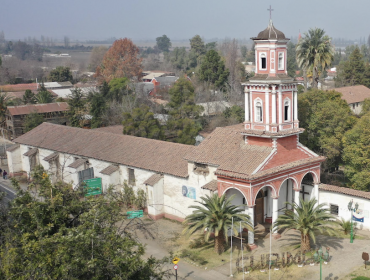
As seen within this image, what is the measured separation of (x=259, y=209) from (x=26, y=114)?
37346 millimetres

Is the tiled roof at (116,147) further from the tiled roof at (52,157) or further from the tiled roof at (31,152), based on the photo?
the tiled roof at (31,152)

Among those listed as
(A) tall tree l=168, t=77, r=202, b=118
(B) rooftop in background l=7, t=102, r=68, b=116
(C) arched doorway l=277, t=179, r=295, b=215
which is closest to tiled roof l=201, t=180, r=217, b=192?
(C) arched doorway l=277, t=179, r=295, b=215

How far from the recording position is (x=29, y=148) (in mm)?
42625

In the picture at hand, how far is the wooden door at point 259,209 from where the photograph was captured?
2945 cm

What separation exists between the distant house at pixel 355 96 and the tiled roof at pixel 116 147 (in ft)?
115

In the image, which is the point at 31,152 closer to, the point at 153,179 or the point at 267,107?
the point at 153,179

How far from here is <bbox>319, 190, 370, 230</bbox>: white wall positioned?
1107 inches

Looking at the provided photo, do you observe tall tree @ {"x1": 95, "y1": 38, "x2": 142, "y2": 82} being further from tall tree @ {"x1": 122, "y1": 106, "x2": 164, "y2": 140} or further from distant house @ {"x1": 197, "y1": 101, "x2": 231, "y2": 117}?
tall tree @ {"x1": 122, "y1": 106, "x2": 164, "y2": 140}

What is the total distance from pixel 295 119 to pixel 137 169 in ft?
37.6

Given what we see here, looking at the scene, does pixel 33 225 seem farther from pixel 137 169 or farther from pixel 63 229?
pixel 137 169

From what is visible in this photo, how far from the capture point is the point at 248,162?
26.8 meters

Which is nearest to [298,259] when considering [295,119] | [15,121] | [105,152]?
[295,119]

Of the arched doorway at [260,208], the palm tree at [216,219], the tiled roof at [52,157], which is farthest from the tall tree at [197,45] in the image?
the palm tree at [216,219]

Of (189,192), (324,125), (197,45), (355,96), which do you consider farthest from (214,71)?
(197,45)
